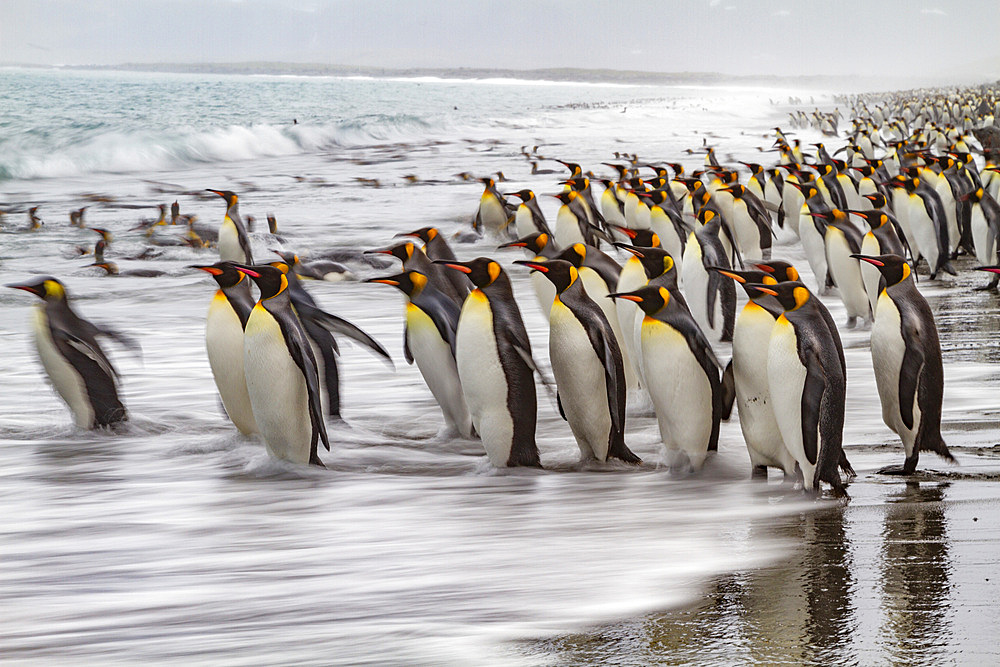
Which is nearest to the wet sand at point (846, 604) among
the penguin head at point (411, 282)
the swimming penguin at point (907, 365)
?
the swimming penguin at point (907, 365)

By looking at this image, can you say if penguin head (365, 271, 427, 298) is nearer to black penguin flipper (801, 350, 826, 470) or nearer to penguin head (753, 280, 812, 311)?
penguin head (753, 280, 812, 311)

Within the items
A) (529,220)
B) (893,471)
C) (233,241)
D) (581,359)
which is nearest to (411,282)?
(581,359)

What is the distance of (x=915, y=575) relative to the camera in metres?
2.04

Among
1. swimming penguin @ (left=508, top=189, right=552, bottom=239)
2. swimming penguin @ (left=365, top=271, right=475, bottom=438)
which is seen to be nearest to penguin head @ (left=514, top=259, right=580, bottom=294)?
swimming penguin @ (left=365, top=271, right=475, bottom=438)

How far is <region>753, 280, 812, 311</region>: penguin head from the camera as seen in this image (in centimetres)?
288

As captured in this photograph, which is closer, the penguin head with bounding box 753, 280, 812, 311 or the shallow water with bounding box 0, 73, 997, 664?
the shallow water with bounding box 0, 73, 997, 664

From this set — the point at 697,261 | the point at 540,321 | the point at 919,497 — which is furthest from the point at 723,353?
the point at 919,497

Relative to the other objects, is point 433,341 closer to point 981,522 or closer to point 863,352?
point 981,522

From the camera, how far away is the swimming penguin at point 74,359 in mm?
3676

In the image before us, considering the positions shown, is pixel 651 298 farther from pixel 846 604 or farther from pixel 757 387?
pixel 846 604

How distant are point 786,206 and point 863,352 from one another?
5030 mm

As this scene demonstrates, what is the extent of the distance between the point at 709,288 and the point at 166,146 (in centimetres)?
1946

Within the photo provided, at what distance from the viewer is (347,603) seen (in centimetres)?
216

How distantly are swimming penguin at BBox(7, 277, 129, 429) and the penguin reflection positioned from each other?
105 inches
